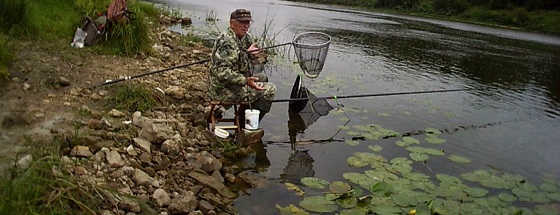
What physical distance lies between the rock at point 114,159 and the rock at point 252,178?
1553mm

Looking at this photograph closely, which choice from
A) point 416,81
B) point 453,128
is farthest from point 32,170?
point 416,81

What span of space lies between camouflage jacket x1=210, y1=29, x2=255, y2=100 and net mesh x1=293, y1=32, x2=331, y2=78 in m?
1.52

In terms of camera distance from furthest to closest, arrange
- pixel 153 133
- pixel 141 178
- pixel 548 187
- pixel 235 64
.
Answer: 1. pixel 548 187
2. pixel 235 64
3. pixel 153 133
4. pixel 141 178

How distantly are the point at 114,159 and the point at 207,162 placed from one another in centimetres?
113

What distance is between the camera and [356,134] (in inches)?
299

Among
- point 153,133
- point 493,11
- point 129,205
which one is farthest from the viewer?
point 493,11

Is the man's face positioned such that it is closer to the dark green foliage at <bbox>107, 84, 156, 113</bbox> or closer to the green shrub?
the dark green foliage at <bbox>107, 84, 156, 113</bbox>

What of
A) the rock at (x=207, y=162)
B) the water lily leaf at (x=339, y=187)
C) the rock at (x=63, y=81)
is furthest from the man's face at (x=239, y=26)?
the rock at (x=63, y=81)

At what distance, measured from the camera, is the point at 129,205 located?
384 centimetres

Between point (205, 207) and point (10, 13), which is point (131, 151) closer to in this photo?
point (205, 207)

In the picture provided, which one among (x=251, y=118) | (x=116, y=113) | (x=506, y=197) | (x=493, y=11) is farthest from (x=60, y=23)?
(x=493, y=11)

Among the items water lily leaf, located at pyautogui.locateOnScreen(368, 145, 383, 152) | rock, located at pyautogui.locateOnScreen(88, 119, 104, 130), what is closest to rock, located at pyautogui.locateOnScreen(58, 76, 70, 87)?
rock, located at pyautogui.locateOnScreen(88, 119, 104, 130)

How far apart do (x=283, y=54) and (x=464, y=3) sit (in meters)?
49.2

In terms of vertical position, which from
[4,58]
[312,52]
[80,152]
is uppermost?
[312,52]
